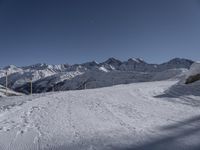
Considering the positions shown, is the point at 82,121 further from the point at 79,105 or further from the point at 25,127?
the point at 79,105

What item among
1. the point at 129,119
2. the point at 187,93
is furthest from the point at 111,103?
the point at 187,93

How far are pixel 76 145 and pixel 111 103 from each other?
5.56 metres

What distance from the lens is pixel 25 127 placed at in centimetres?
723

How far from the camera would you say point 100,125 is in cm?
738

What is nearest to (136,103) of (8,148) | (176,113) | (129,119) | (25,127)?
(176,113)

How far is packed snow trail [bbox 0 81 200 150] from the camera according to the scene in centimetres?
570

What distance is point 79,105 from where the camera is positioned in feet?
34.8

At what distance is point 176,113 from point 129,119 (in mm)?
2274

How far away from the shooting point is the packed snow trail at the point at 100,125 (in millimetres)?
5703

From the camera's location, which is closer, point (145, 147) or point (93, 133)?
point (145, 147)

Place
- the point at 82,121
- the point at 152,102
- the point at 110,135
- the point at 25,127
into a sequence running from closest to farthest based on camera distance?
the point at 110,135
the point at 25,127
the point at 82,121
the point at 152,102

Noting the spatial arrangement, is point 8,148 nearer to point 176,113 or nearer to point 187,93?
point 176,113

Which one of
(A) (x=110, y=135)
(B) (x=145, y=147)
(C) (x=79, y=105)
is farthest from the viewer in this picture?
(C) (x=79, y=105)

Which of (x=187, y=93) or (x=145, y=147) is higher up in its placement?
(x=187, y=93)
